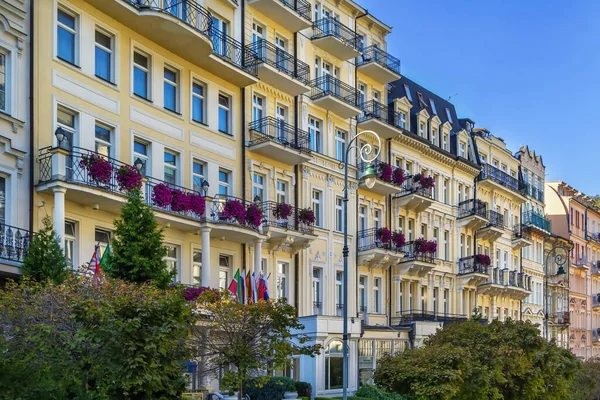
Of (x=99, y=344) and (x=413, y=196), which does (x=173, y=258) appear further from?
(x=413, y=196)

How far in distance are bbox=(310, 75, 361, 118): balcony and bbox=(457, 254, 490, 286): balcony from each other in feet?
55.1

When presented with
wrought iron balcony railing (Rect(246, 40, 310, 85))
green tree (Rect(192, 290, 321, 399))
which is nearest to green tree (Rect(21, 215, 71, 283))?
green tree (Rect(192, 290, 321, 399))

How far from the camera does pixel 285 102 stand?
122 feet

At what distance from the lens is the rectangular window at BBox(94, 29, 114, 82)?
27.3 m

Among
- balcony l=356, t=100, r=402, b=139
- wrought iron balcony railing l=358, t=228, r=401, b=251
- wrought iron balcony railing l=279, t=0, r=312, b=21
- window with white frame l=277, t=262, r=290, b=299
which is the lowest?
window with white frame l=277, t=262, r=290, b=299

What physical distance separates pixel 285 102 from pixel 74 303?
2219 cm

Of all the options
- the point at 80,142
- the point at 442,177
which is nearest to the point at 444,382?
the point at 80,142

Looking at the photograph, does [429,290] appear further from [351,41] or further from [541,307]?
[541,307]

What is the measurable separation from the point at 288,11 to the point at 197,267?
1169 centimetres

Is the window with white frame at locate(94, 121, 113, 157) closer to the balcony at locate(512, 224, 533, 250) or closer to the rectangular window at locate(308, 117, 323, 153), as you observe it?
the rectangular window at locate(308, 117, 323, 153)

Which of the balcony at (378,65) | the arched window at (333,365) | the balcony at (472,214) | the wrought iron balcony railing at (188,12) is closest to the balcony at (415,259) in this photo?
the balcony at (472,214)

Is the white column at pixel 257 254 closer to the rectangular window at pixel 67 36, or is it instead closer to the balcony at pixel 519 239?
the rectangular window at pixel 67 36

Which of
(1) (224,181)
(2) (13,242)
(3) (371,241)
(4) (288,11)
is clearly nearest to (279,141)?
(1) (224,181)

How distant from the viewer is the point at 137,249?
900 inches
